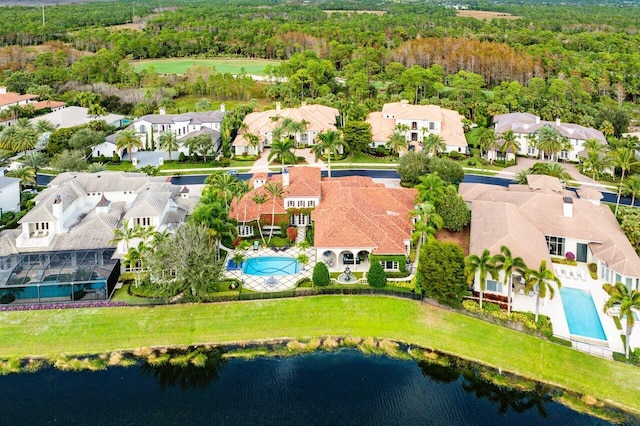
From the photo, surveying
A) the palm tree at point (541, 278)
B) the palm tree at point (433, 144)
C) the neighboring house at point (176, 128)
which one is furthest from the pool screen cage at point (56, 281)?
the palm tree at point (433, 144)

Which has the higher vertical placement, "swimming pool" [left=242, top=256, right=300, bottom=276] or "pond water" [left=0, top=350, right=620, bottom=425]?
"swimming pool" [left=242, top=256, right=300, bottom=276]

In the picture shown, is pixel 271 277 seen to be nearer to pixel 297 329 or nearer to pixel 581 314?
pixel 297 329

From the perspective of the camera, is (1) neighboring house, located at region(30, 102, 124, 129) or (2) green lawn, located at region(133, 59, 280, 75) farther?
(2) green lawn, located at region(133, 59, 280, 75)

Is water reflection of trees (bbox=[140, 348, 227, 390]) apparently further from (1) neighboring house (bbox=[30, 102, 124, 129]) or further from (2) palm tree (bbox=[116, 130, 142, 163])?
(1) neighboring house (bbox=[30, 102, 124, 129])

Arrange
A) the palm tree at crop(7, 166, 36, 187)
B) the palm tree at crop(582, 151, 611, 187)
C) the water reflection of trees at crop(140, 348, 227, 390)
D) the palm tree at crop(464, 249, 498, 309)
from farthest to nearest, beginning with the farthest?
the palm tree at crop(582, 151, 611, 187) → the palm tree at crop(7, 166, 36, 187) → the palm tree at crop(464, 249, 498, 309) → the water reflection of trees at crop(140, 348, 227, 390)

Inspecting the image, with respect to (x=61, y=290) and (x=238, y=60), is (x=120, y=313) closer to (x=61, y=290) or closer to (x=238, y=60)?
(x=61, y=290)

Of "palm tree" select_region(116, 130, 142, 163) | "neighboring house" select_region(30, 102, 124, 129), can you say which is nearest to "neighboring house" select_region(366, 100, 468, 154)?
"palm tree" select_region(116, 130, 142, 163)

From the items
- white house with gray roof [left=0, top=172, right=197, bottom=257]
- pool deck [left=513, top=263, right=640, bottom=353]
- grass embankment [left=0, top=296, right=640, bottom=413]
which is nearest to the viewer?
grass embankment [left=0, top=296, right=640, bottom=413]

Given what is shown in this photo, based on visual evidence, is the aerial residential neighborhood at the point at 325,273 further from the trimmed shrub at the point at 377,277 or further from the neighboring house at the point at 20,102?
the neighboring house at the point at 20,102
